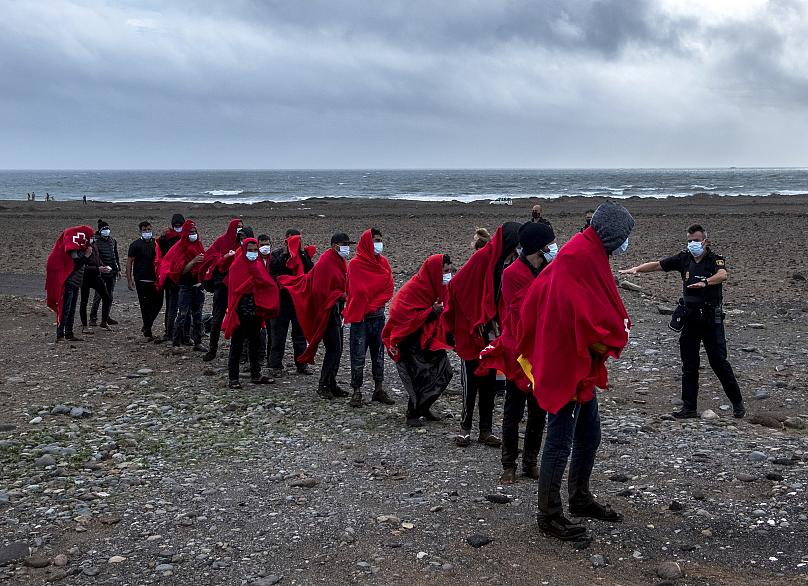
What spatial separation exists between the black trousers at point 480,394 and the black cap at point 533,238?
1.49 m

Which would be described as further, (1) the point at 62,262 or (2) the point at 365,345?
(1) the point at 62,262

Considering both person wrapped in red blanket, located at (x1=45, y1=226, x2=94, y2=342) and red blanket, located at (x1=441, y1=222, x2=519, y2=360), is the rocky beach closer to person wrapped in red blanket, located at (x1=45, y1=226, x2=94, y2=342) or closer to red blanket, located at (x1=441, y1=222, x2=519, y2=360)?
person wrapped in red blanket, located at (x1=45, y1=226, x2=94, y2=342)

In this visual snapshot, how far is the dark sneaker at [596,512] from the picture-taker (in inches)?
228

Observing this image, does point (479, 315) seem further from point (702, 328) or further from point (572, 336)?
point (702, 328)

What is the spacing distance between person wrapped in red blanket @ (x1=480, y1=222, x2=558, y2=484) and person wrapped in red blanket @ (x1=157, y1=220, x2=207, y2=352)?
20.7ft

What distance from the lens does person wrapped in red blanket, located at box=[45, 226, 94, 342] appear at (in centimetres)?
1266

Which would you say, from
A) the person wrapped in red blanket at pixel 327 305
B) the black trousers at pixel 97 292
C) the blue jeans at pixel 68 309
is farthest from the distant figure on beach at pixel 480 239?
the black trousers at pixel 97 292

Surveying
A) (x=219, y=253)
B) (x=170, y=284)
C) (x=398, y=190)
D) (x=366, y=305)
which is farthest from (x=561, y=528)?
(x=398, y=190)

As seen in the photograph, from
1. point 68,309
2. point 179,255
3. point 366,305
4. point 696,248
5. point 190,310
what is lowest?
point 68,309

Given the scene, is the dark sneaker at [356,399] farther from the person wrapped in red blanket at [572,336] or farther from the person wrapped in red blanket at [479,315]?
the person wrapped in red blanket at [572,336]

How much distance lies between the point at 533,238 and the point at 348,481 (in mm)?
2347

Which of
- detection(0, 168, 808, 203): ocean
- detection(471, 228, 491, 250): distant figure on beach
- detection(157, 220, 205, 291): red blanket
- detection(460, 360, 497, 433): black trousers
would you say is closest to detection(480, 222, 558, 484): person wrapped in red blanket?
detection(460, 360, 497, 433): black trousers

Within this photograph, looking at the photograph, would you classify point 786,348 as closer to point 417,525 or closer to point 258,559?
point 417,525

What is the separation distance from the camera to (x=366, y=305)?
9227 millimetres
